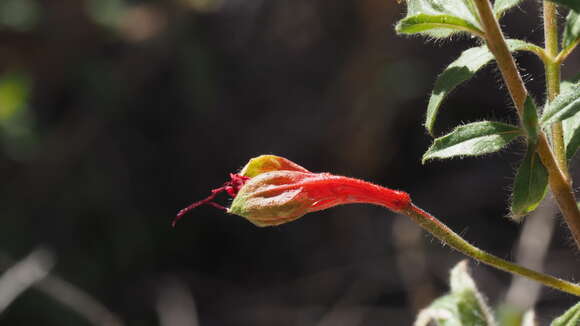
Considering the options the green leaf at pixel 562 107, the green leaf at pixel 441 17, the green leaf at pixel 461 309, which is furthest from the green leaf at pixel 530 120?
the green leaf at pixel 461 309

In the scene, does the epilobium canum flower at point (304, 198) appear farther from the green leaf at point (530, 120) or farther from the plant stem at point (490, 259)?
the green leaf at point (530, 120)

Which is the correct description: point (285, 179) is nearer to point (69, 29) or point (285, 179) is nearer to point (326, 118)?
point (326, 118)

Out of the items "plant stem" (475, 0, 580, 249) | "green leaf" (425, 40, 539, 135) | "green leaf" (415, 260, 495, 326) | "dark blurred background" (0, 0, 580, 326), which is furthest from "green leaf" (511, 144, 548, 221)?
"dark blurred background" (0, 0, 580, 326)

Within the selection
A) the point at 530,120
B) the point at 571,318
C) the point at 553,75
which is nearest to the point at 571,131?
the point at 553,75

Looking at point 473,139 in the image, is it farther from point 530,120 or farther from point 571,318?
point 571,318

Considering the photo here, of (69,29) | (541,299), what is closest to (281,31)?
(69,29)
